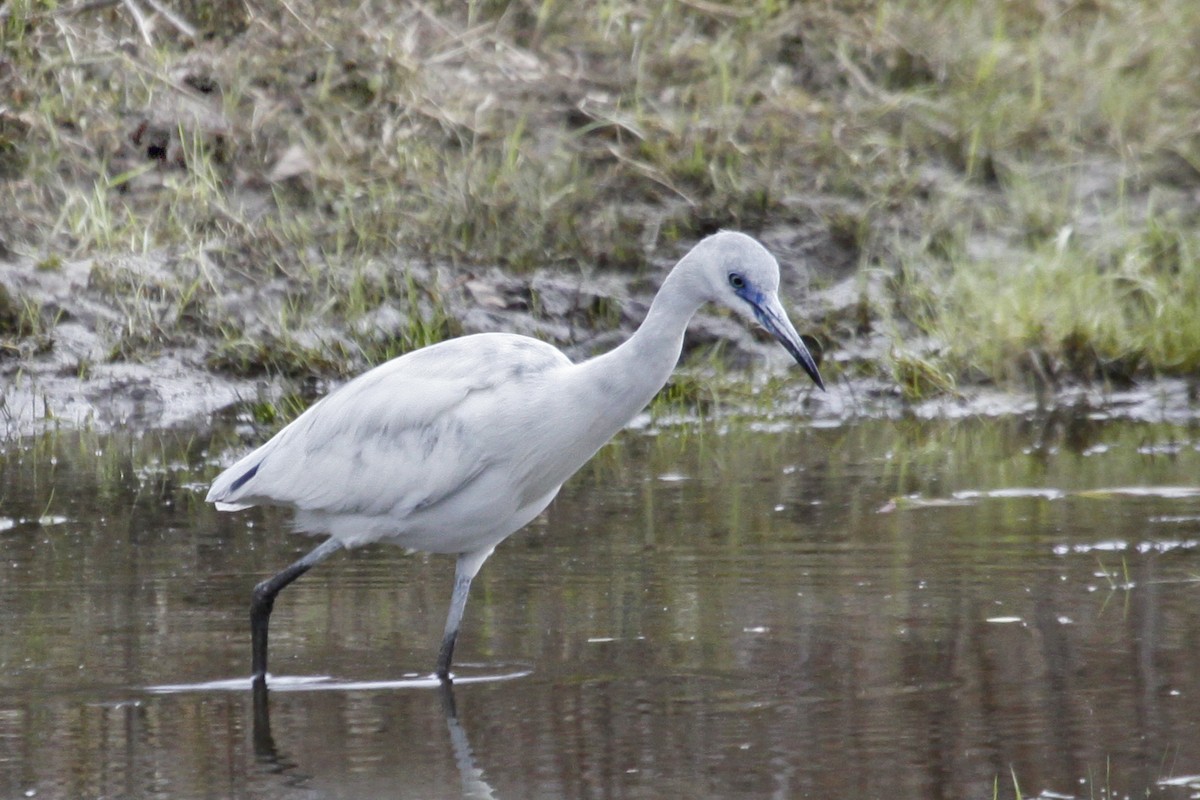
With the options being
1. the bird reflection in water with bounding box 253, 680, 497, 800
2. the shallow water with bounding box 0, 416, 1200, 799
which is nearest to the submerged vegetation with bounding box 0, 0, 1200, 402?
the shallow water with bounding box 0, 416, 1200, 799

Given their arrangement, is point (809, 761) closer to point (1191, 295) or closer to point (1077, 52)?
point (1191, 295)

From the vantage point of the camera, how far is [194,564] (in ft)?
21.0

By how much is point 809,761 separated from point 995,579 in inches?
70.2

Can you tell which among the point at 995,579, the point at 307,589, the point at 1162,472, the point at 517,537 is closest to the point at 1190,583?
the point at 995,579

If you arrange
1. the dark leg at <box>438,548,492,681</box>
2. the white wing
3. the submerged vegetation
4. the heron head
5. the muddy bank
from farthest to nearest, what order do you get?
the submerged vegetation → the muddy bank → the white wing → the dark leg at <box>438,548,492,681</box> → the heron head

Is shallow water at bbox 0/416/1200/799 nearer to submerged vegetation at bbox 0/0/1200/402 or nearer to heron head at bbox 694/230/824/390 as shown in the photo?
heron head at bbox 694/230/824/390

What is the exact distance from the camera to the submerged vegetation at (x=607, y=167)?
30.9 feet

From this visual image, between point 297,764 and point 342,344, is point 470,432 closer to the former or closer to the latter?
point 297,764

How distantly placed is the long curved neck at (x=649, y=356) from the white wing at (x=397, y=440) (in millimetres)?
251

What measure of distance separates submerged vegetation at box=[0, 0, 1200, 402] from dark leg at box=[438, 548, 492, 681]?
150 inches

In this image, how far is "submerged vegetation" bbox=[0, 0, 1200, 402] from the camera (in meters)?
9.41

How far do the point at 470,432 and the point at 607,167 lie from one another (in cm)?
545

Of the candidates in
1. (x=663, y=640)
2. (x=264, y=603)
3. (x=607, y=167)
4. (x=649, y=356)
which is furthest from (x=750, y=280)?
(x=607, y=167)

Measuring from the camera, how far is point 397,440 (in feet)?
18.0
